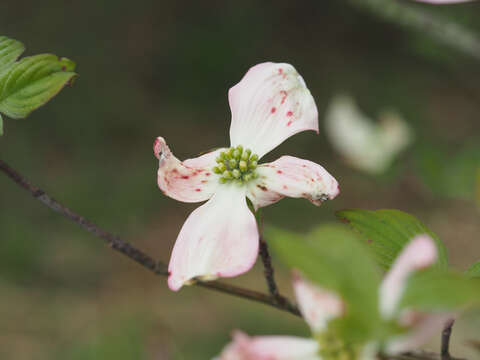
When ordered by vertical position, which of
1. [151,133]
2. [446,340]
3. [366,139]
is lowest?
[151,133]

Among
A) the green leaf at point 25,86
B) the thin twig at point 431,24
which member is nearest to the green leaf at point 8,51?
the green leaf at point 25,86

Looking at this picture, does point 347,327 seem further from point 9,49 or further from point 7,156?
point 7,156

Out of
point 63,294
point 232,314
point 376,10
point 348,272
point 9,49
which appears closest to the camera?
point 348,272

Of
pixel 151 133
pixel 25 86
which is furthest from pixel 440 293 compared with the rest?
pixel 151 133

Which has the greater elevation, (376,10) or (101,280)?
(376,10)

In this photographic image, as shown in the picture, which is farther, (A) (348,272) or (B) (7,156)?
(B) (7,156)

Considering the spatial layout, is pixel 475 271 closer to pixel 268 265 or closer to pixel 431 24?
pixel 268 265

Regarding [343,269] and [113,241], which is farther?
[113,241]

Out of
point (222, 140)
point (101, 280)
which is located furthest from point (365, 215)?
point (222, 140)
